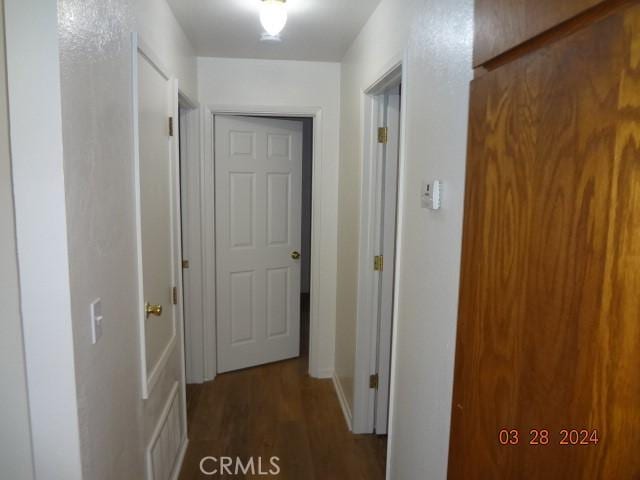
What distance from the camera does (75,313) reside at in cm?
113

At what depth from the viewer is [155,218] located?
A: 1937 mm

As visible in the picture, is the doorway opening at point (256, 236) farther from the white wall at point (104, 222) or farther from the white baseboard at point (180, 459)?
the white wall at point (104, 222)

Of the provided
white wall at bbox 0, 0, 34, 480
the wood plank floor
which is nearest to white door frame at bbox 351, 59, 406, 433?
the wood plank floor

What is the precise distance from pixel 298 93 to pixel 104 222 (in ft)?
7.04

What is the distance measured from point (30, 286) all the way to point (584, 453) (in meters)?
1.19

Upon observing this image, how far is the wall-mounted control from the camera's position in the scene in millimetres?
1416

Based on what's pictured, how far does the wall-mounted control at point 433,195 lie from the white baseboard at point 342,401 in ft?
5.87

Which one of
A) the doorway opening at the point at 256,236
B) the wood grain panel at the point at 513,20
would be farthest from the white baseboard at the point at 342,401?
the wood grain panel at the point at 513,20

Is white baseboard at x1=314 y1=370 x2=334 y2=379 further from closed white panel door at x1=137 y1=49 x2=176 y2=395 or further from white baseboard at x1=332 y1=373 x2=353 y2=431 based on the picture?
closed white panel door at x1=137 y1=49 x2=176 y2=395

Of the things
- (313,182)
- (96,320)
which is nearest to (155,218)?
(96,320)

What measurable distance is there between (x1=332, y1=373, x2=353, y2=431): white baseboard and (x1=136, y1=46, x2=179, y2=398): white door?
1231 millimetres

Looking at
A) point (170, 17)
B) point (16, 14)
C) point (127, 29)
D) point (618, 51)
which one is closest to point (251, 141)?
point (170, 17)

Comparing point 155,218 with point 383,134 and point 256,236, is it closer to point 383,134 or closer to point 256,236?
point 383,134

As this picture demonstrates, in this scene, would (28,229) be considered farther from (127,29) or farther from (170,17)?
Answer: (170,17)
